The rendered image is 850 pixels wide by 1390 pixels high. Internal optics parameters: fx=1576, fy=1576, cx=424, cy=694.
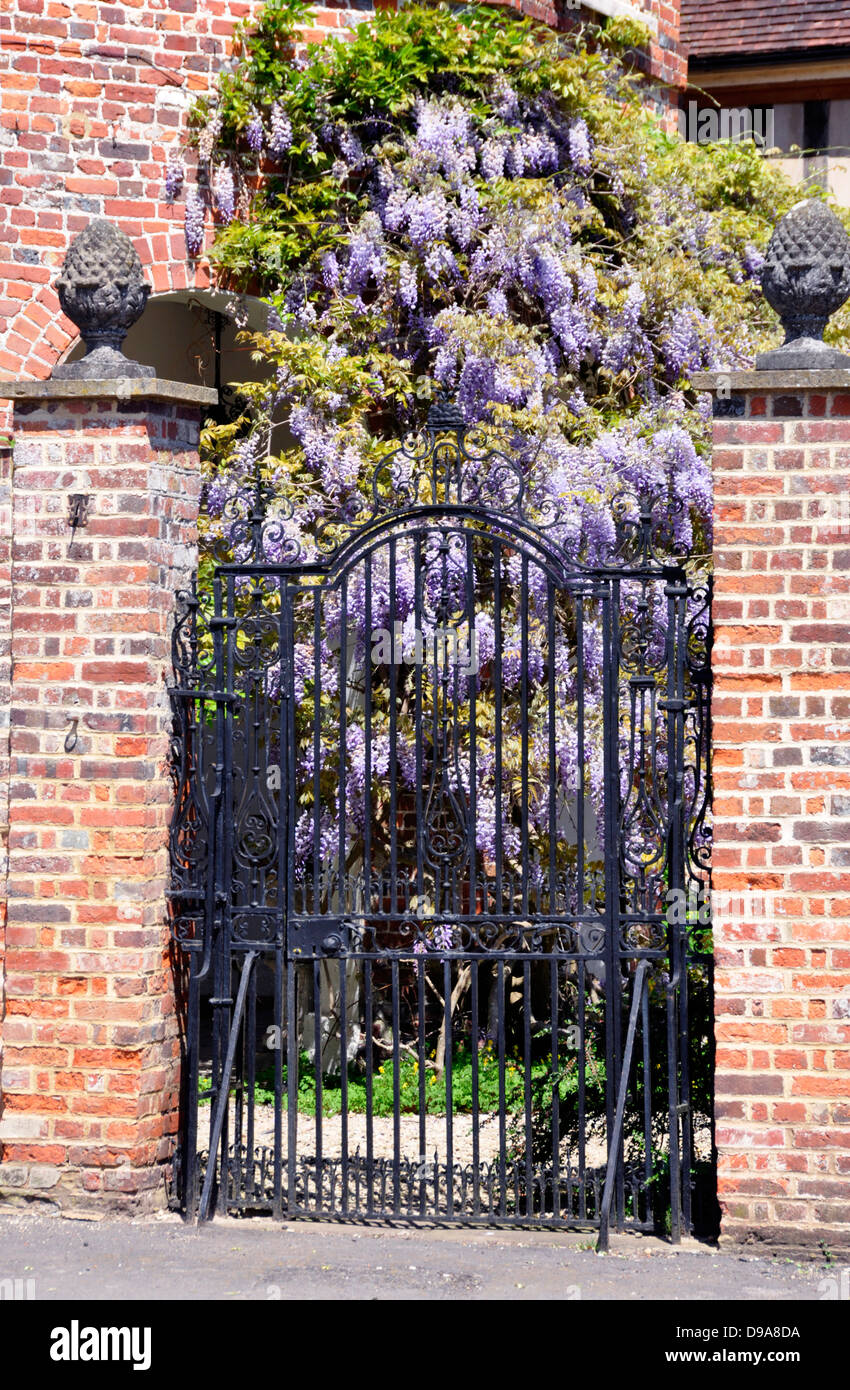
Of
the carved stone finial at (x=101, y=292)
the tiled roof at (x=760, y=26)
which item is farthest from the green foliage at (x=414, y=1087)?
the tiled roof at (x=760, y=26)

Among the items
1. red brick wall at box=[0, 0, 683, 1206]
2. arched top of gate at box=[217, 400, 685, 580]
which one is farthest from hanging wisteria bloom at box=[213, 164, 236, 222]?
arched top of gate at box=[217, 400, 685, 580]

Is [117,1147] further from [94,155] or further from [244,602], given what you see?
[94,155]

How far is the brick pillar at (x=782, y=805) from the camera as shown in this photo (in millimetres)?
4836

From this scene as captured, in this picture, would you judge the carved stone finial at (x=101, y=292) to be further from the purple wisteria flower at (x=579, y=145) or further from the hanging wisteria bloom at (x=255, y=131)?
the purple wisteria flower at (x=579, y=145)

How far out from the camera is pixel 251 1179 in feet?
17.7

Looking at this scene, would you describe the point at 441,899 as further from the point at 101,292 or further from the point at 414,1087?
the point at 414,1087

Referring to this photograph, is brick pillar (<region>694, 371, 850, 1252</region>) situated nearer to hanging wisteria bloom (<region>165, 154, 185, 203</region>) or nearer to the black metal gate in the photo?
the black metal gate

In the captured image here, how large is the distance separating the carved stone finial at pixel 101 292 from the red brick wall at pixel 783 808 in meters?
2.10

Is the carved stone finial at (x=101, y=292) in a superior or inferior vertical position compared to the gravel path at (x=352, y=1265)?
superior

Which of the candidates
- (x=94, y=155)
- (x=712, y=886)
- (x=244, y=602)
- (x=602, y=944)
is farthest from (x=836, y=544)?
(x=94, y=155)

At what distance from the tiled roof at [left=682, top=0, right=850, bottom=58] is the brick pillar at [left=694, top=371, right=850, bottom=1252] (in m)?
7.77

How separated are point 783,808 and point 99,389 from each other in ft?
8.70

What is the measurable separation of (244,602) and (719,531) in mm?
3540

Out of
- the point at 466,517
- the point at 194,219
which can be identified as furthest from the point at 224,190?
the point at 466,517
